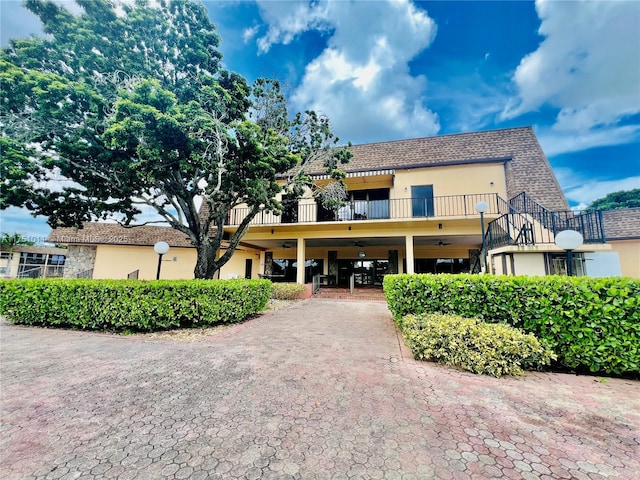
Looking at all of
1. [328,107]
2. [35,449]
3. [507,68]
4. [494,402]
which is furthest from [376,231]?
[35,449]

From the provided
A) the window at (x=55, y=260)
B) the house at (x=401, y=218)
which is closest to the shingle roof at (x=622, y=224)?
the house at (x=401, y=218)

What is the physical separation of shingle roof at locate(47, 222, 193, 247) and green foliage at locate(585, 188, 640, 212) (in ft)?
148

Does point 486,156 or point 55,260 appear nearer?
point 486,156

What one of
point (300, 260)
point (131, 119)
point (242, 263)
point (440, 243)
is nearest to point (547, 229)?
point (440, 243)

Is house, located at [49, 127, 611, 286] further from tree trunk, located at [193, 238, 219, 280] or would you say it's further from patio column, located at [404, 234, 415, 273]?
tree trunk, located at [193, 238, 219, 280]

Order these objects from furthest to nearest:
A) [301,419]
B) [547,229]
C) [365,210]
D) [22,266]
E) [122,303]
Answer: [22,266] < [365,210] < [547,229] < [122,303] < [301,419]

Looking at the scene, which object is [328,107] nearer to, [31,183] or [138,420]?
[31,183]

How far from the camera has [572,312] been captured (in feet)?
14.9

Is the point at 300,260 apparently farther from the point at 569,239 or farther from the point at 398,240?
the point at 569,239

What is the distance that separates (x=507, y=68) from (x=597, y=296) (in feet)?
41.2

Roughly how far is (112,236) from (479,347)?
22411 mm

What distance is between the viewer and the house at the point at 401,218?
13.3 meters

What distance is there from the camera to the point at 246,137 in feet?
27.0

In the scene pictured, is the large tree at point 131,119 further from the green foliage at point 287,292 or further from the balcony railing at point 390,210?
the balcony railing at point 390,210
